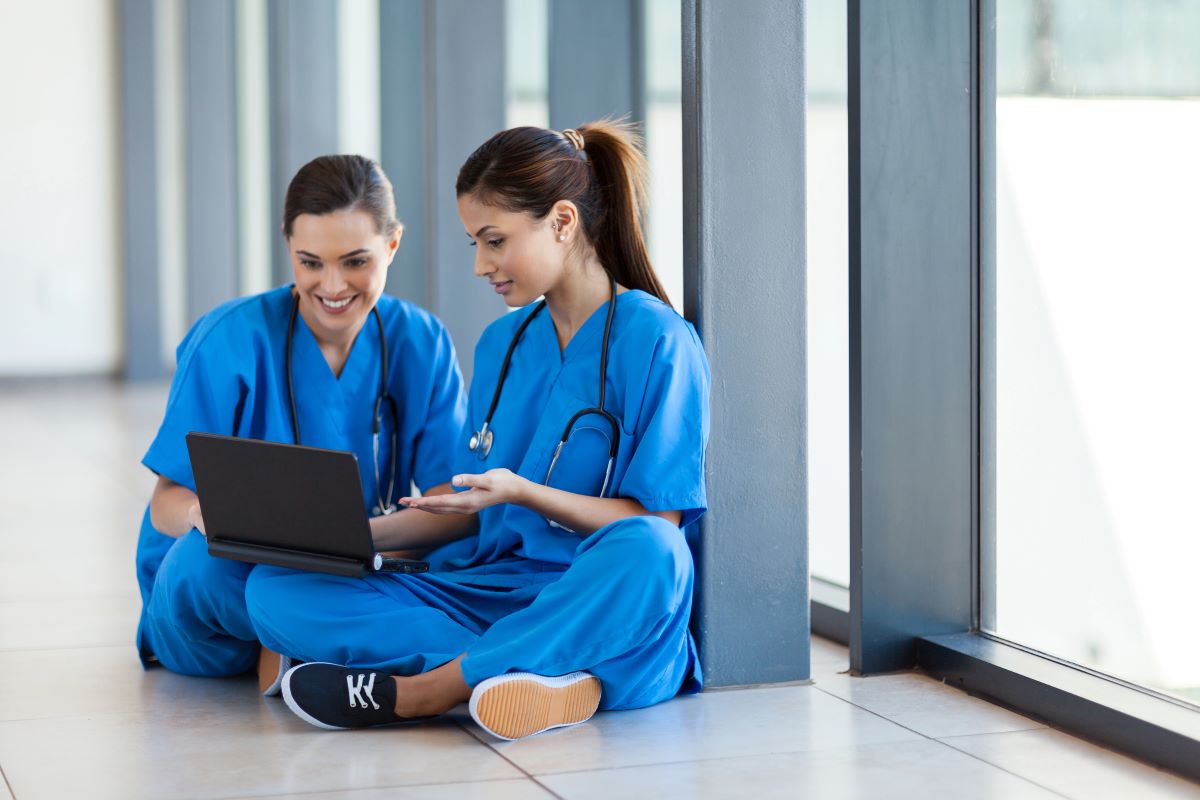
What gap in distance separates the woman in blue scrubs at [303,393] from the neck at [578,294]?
1.01 ft

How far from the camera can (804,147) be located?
7.74ft

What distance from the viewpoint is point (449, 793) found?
71.5 inches

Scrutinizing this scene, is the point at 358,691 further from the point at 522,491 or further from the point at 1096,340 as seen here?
the point at 1096,340

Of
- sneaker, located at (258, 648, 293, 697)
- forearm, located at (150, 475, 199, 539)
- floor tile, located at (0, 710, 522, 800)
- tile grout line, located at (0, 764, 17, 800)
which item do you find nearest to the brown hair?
forearm, located at (150, 475, 199, 539)

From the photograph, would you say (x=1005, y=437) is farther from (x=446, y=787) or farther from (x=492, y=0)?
(x=492, y=0)

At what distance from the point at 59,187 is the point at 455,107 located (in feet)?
17.4

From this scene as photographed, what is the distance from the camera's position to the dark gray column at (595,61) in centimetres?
353

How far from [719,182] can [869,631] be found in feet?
2.47

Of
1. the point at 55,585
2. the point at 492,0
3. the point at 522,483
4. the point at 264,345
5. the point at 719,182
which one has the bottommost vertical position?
the point at 55,585

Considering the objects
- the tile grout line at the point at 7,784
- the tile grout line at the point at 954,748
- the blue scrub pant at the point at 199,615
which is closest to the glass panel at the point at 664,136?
the tile grout line at the point at 954,748

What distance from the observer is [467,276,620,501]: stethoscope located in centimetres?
221

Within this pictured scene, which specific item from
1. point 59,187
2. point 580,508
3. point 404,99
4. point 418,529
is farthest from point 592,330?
point 59,187

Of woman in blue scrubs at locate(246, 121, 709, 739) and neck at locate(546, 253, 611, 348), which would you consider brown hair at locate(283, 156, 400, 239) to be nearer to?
woman in blue scrubs at locate(246, 121, 709, 739)

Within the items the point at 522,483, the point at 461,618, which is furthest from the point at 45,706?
the point at 522,483
